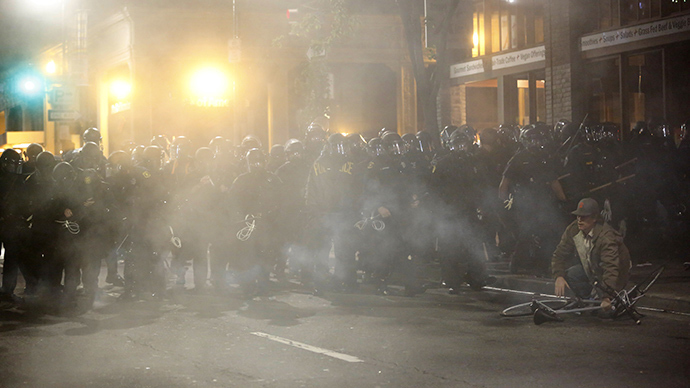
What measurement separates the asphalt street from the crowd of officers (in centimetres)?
91

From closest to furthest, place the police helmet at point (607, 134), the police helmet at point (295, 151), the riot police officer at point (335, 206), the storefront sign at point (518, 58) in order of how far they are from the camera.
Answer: the riot police officer at point (335, 206) → the police helmet at point (295, 151) → the police helmet at point (607, 134) → the storefront sign at point (518, 58)

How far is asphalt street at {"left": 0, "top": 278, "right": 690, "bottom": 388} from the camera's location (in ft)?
19.9

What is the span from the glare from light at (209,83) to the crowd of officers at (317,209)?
1794 cm

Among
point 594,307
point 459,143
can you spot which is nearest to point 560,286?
point 594,307

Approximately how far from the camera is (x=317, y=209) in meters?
10.5

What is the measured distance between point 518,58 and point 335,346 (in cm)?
1580

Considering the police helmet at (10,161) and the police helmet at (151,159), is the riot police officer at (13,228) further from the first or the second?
the police helmet at (151,159)

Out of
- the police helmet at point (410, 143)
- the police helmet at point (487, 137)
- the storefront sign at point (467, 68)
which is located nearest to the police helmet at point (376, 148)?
the police helmet at point (410, 143)

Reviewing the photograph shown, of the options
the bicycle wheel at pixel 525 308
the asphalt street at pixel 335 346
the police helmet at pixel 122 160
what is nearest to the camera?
the asphalt street at pixel 335 346

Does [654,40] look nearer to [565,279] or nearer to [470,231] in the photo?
[470,231]

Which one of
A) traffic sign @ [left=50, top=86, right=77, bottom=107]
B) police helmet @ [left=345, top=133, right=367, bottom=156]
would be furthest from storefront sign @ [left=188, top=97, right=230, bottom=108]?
police helmet @ [left=345, top=133, right=367, bottom=156]

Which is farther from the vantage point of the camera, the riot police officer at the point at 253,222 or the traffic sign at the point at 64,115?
Result: the traffic sign at the point at 64,115

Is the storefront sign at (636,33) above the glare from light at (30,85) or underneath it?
underneath

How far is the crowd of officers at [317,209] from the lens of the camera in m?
10.3
